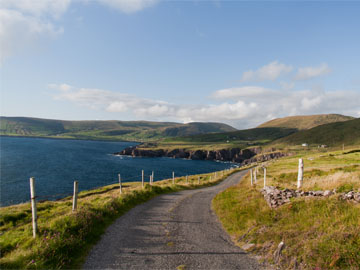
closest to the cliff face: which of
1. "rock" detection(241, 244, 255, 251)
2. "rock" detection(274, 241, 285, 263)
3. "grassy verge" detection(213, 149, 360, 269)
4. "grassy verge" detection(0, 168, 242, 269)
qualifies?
"grassy verge" detection(213, 149, 360, 269)

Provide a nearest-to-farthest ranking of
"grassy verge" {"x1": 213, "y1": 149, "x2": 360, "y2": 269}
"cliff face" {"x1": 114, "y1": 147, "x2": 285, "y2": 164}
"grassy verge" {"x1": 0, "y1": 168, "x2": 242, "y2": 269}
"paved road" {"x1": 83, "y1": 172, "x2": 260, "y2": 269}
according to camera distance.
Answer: "grassy verge" {"x1": 213, "y1": 149, "x2": 360, "y2": 269}
"grassy verge" {"x1": 0, "y1": 168, "x2": 242, "y2": 269}
"paved road" {"x1": 83, "y1": 172, "x2": 260, "y2": 269}
"cliff face" {"x1": 114, "y1": 147, "x2": 285, "y2": 164}

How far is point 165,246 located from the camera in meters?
10.2

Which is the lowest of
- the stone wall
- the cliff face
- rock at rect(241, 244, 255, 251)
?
the cliff face

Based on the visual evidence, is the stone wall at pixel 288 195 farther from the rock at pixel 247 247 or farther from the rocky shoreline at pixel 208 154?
the rocky shoreline at pixel 208 154

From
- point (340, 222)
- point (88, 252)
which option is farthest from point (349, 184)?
point (88, 252)

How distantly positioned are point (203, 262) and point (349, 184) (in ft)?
39.3

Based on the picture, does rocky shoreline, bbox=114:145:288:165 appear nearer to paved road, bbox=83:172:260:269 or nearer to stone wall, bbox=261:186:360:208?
stone wall, bbox=261:186:360:208

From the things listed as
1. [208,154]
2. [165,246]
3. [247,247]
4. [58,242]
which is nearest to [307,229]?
[247,247]

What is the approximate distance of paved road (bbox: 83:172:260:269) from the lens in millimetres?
8547

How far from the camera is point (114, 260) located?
340 inches

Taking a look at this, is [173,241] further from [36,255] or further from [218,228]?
[36,255]

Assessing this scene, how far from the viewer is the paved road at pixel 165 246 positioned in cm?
855

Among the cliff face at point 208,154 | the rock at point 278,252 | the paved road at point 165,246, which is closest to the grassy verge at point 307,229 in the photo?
the rock at point 278,252

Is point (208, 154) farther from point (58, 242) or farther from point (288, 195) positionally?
point (58, 242)
